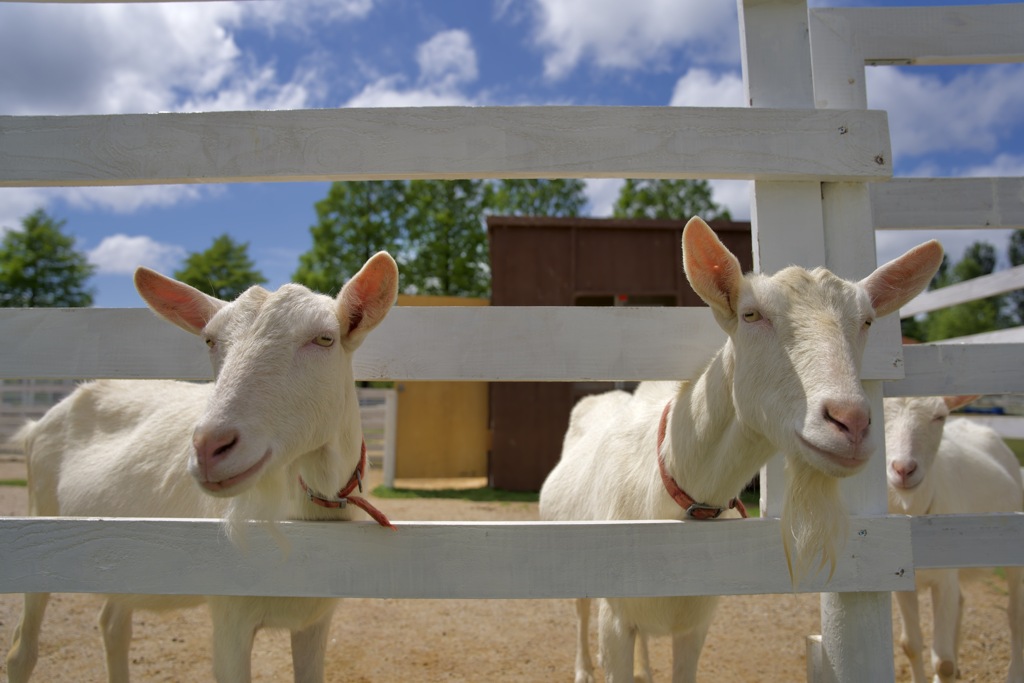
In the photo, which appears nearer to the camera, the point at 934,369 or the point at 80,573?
the point at 80,573

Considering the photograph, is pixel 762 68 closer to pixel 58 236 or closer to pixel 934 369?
pixel 934 369

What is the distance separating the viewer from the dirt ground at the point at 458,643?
3828 millimetres

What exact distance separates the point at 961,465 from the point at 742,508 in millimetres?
3342

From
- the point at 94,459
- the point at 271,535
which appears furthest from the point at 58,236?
the point at 271,535

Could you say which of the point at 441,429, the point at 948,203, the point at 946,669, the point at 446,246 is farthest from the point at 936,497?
the point at 446,246

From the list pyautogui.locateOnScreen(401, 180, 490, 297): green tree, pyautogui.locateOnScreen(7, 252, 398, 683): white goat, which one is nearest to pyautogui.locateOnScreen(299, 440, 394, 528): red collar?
pyautogui.locateOnScreen(7, 252, 398, 683): white goat

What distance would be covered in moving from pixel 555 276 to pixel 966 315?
2302 inches

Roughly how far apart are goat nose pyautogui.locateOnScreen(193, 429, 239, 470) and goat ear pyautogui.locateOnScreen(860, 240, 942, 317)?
1.75 m

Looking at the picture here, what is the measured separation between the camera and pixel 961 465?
454 centimetres

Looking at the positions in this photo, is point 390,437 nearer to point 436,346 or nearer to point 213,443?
point 436,346

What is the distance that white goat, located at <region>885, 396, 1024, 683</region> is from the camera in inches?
141

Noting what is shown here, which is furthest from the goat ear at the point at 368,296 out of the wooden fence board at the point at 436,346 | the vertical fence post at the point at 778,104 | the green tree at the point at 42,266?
the green tree at the point at 42,266

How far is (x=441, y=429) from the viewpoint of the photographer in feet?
40.2

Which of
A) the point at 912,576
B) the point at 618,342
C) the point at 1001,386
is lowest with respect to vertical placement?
the point at 912,576
